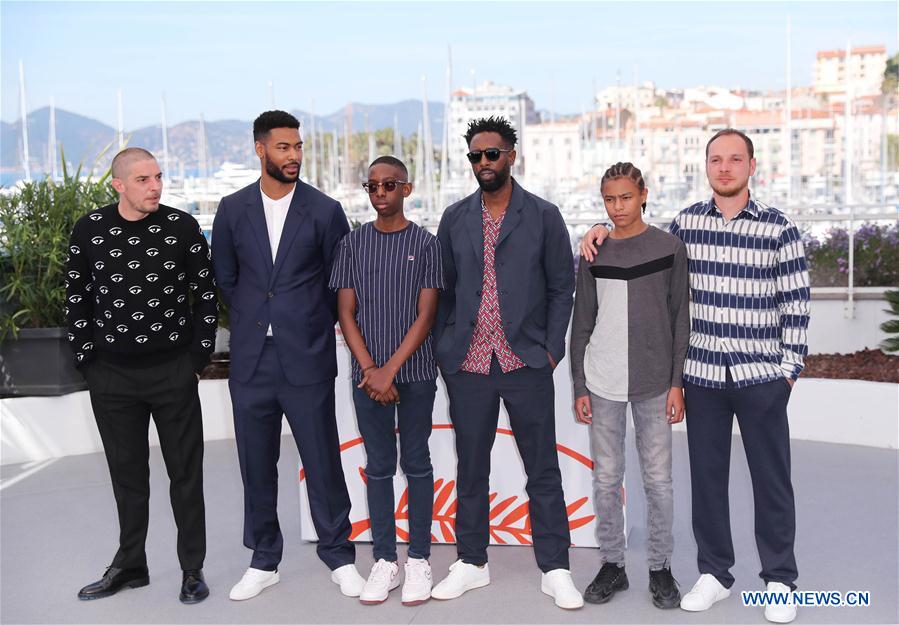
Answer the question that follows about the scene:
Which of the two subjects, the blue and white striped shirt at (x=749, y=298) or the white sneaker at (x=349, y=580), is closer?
the blue and white striped shirt at (x=749, y=298)

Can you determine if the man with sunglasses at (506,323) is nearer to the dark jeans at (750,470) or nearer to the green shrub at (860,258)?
the dark jeans at (750,470)

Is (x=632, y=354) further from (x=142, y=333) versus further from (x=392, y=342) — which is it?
(x=142, y=333)

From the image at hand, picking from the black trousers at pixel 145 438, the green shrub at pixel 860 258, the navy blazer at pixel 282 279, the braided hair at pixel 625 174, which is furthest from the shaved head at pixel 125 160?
the green shrub at pixel 860 258

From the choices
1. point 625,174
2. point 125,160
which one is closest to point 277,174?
point 125,160

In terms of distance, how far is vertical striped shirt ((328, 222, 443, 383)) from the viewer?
3.80m

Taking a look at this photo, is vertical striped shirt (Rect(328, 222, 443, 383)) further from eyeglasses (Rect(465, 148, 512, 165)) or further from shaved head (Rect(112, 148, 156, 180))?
shaved head (Rect(112, 148, 156, 180))

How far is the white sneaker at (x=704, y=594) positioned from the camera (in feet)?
12.1

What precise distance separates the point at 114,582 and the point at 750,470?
8.72 ft

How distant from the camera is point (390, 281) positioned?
3814 millimetres

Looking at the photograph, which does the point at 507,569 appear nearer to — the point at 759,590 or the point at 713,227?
the point at 759,590

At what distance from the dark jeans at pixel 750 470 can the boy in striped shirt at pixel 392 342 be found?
1057 millimetres

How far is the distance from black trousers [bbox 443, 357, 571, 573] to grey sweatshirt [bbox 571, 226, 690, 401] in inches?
11.4

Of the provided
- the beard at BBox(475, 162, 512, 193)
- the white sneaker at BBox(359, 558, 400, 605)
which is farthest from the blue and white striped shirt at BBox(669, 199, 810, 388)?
the white sneaker at BBox(359, 558, 400, 605)

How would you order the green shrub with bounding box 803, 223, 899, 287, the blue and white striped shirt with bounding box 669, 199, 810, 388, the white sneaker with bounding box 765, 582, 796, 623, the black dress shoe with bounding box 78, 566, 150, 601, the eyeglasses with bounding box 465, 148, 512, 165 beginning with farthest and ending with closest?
the green shrub with bounding box 803, 223, 899, 287 < the black dress shoe with bounding box 78, 566, 150, 601 < the eyeglasses with bounding box 465, 148, 512, 165 < the white sneaker with bounding box 765, 582, 796, 623 < the blue and white striped shirt with bounding box 669, 199, 810, 388
